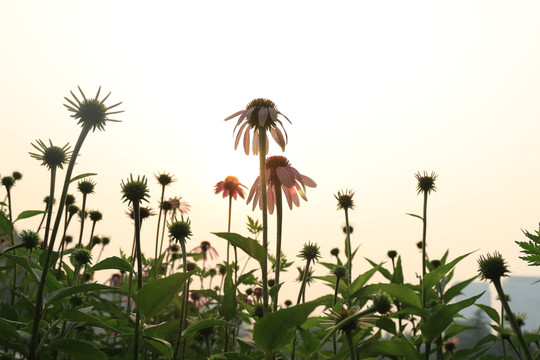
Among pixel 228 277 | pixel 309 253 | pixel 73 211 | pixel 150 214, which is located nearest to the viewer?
pixel 228 277

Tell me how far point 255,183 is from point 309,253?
92 centimetres

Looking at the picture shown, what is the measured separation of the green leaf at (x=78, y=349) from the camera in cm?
185

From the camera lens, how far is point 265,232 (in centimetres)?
213

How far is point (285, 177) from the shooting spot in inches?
104

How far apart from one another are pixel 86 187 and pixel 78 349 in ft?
7.39

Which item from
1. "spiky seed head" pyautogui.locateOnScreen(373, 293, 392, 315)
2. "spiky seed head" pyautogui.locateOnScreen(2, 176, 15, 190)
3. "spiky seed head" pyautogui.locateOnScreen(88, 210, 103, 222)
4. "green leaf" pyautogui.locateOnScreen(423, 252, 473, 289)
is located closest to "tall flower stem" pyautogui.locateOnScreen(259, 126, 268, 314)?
"spiky seed head" pyautogui.locateOnScreen(373, 293, 392, 315)

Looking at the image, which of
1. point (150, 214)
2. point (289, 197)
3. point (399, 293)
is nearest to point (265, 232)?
point (289, 197)

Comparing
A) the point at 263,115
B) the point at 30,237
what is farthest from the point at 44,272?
the point at 263,115

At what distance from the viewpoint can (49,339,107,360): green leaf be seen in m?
1.85

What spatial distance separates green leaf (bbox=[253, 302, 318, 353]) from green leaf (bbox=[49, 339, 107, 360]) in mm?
740

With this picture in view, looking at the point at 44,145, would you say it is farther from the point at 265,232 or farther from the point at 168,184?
the point at 168,184

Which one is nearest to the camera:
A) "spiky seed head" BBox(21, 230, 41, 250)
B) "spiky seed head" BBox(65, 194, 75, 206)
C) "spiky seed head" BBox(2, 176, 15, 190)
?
"spiky seed head" BBox(21, 230, 41, 250)

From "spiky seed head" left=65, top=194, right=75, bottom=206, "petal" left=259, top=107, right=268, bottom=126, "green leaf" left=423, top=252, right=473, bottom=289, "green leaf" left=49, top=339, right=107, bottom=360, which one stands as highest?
"spiky seed head" left=65, top=194, right=75, bottom=206

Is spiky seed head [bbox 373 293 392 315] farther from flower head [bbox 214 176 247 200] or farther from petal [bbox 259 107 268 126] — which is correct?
flower head [bbox 214 176 247 200]
